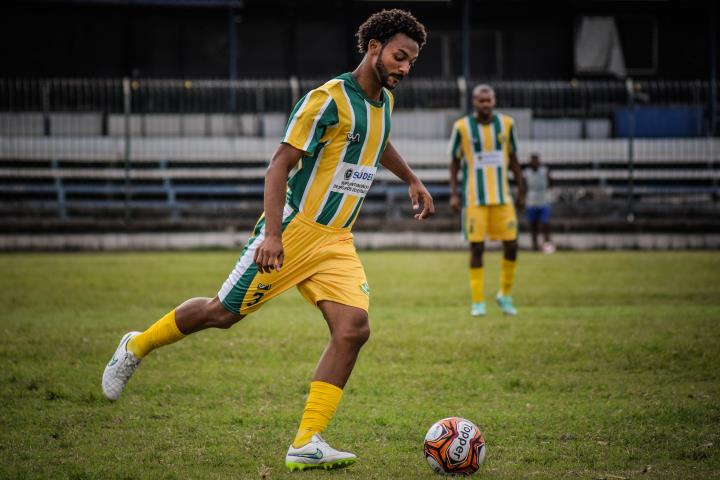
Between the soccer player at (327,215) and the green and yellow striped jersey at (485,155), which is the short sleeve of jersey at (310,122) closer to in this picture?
the soccer player at (327,215)

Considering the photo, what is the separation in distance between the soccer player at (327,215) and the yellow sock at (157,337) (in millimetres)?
189

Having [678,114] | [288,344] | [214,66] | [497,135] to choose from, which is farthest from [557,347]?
[214,66]

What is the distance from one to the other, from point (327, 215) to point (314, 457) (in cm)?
122

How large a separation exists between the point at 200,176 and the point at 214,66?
277 inches

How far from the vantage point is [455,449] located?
4.59 meters

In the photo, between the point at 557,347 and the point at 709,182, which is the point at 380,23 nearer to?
the point at 557,347

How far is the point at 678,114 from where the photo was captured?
79.9 ft

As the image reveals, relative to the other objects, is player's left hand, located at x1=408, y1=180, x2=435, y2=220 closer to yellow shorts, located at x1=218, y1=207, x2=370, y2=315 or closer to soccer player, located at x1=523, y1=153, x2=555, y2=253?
yellow shorts, located at x1=218, y1=207, x2=370, y2=315

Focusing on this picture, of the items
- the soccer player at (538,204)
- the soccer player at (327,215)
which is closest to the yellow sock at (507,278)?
the soccer player at (327,215)

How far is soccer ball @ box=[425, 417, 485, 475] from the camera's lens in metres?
4.59

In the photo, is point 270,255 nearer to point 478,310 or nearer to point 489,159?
point 478,310

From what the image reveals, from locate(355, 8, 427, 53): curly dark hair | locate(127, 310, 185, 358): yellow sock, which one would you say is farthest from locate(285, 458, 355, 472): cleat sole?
locate(355, 8, 427, 53): curly dark hair

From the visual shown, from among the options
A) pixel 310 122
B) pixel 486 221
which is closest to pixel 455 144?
pixel 486 221

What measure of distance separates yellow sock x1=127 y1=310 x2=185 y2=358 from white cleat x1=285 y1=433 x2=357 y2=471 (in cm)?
109
